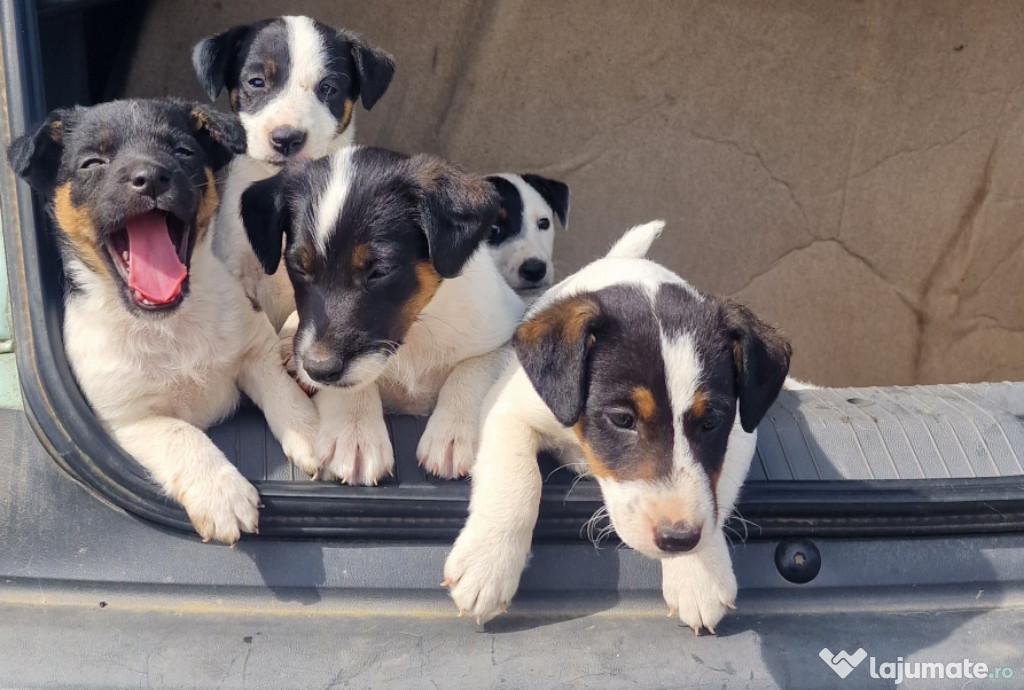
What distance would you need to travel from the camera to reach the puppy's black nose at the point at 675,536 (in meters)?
2.67

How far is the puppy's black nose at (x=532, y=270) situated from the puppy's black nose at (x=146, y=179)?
2.04 m

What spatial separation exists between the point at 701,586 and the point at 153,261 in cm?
192

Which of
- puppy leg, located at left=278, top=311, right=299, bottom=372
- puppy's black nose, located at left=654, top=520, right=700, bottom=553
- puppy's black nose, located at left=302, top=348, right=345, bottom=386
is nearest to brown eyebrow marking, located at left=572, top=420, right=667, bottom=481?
puppy's black nose, located at left=654, top=520, right=700, bottom=553

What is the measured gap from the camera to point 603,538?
3049 mm

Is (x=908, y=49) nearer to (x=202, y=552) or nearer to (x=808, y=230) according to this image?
(x=808, y=230)

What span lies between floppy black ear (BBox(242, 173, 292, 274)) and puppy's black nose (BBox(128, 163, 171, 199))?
31cm

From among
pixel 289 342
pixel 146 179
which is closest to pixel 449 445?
pixel 289 342

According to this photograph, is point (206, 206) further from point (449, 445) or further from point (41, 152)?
point (449, 445)

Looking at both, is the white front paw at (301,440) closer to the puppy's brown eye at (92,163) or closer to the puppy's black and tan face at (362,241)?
the puppy's black and tan face at (362,241)

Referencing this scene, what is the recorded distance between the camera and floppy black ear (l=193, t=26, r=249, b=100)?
4250mm

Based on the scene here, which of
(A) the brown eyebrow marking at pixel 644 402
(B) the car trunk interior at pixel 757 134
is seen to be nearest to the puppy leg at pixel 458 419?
(A) the brown eyebrow marking at pixel 644 402

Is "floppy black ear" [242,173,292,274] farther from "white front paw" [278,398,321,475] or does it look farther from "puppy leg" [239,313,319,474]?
"white front paw" [278,398,321,475]

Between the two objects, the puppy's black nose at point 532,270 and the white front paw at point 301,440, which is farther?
the puppy's black nose at point 532,270

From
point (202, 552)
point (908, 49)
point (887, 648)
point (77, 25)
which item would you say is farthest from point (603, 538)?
point (908, 49)
